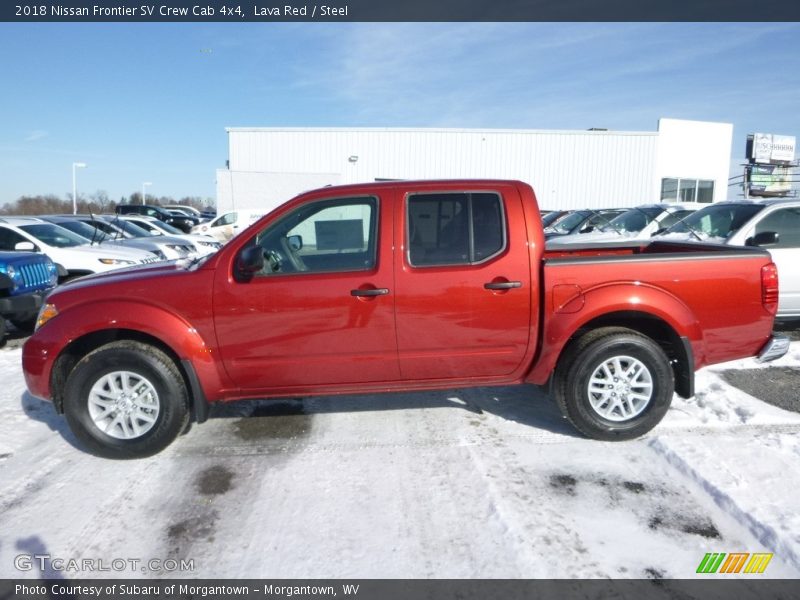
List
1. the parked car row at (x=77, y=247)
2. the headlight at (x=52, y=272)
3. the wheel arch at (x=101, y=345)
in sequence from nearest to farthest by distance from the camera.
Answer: the wheel arch at (x=101, y=345) → the headlight at (x=52, y=272) → the parked car row at (x=77, y=247)

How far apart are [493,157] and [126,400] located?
27.2 metres

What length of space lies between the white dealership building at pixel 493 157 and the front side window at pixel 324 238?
2278 centimetres

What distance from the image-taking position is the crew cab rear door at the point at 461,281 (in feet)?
12.3

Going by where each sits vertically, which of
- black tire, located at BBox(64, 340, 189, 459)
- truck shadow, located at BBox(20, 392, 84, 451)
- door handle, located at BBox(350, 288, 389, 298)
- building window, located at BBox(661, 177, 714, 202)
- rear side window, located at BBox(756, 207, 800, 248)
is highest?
building window, located at BBox(661, 177, 714, 202)

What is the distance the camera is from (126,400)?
3785mm

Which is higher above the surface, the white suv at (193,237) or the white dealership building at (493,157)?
the white dealership building at (493,157)

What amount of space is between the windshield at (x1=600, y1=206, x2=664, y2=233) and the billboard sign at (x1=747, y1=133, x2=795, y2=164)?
95.7 feet

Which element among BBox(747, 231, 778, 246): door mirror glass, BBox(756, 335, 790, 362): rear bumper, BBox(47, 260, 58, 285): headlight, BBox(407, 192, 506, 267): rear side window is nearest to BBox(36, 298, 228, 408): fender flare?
BBox(407, 192, 506, 267): rear side window

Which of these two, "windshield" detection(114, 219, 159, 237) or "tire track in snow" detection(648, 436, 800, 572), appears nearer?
"tire track in snow" detection(648, 436, 800, 572)

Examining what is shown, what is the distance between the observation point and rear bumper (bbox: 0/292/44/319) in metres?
6.70

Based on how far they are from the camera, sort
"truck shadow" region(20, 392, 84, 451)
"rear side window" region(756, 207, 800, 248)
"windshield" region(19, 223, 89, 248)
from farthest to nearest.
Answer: "windshield" region(19, 223, 89, 248)
"rear side window" region(756, 207, 800, 248)
"truck shadow" region(20, 392, 84, 451)

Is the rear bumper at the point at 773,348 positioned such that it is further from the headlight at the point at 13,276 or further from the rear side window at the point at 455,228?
the headlight at the point at 13,276
